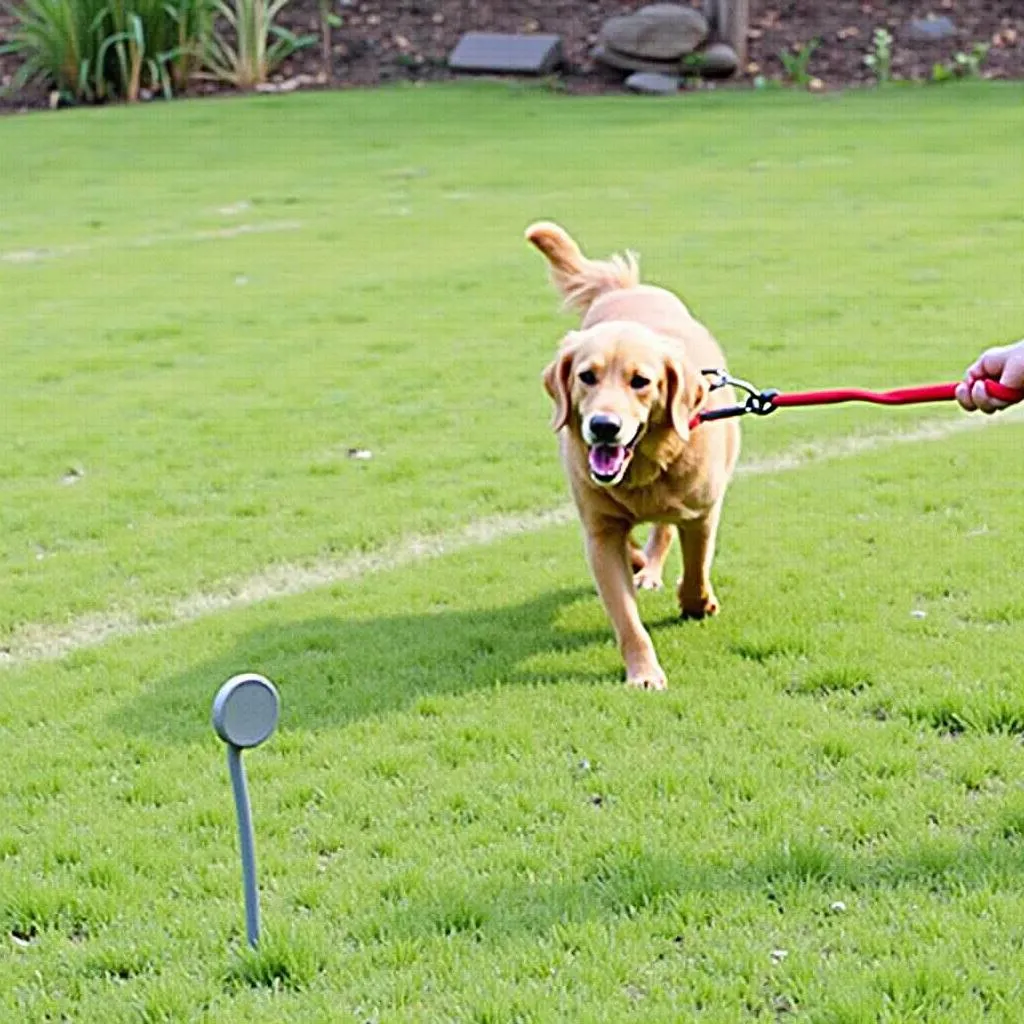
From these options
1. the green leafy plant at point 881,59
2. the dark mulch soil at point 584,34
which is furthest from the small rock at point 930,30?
the green leafy plant at point 881,59

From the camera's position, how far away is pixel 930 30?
2691 centimetres

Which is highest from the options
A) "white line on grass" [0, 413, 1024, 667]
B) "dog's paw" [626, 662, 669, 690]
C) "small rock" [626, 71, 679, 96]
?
"dog's paw" [626, 662, 669, 690]

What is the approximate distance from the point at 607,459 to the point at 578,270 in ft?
6.64

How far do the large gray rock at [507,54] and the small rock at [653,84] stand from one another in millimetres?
1591

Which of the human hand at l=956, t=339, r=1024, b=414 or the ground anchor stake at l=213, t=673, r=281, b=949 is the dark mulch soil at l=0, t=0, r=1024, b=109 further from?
the ground anchor stake at l=213, t=673, r=281, b=949

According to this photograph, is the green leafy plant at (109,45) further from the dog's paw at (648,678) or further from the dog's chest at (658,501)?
the dog's paw at (648,678)

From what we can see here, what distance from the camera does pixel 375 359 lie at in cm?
1246

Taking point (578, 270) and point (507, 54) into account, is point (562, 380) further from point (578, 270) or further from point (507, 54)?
point (507, 54)

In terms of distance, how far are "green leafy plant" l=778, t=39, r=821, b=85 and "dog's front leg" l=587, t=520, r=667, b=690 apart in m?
20.4

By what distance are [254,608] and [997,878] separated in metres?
3.87

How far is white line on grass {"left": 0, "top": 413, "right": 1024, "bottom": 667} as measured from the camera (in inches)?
298

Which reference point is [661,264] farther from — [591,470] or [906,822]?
[906,822]

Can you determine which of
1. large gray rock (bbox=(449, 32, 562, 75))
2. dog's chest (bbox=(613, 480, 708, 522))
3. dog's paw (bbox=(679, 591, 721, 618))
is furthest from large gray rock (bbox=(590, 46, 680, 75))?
dog's chest (bbox=(613, 480, 708, 522))

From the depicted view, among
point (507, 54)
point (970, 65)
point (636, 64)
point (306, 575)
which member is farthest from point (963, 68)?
point (306, 575)
